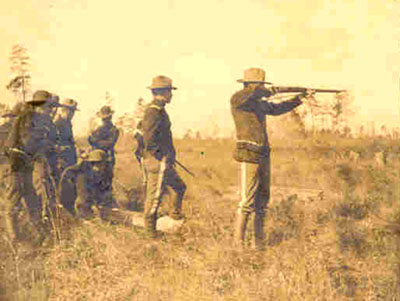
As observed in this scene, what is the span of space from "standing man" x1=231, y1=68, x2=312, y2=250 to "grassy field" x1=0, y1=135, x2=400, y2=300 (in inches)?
5.2

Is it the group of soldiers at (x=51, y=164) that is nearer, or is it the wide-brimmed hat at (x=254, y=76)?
the wide-brimmed hat at (x=254, y=76)

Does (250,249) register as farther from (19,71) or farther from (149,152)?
(19,71)

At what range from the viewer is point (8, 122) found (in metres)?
4.39

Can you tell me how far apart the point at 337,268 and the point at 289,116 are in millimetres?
1755

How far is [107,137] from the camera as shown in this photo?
482 centimetres

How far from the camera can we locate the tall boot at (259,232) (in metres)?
4.11

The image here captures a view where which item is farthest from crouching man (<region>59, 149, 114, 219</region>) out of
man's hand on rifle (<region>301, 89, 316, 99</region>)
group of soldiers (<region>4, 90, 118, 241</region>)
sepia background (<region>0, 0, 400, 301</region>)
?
man's hand on rifle (<region>301, 89, 316, 99</region>)

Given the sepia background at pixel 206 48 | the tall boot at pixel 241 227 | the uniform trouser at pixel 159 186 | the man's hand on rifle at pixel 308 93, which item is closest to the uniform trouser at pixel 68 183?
the sepia background at pixel 206 48

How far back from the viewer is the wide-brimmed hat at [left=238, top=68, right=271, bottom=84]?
4.08 metres

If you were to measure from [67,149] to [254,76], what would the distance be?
8.44 ft

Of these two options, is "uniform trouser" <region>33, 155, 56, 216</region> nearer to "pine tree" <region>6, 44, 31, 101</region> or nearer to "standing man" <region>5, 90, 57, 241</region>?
"standing man" <region>5, 90, 57, 241</region>

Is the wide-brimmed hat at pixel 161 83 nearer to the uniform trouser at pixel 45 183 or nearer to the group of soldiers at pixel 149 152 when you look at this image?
the group of soldiers at pixel 149 152

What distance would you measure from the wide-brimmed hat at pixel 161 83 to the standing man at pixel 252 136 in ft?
2.51

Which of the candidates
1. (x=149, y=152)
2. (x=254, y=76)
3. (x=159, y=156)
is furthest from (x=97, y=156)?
(x=254, y=76)
